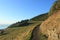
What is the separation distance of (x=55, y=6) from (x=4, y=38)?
20.0 meters

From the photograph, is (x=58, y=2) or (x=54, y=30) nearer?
(x=54, y=30)

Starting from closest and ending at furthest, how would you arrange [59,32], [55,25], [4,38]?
[59,32] < [55,25] < [4,38]

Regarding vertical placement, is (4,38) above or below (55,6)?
below

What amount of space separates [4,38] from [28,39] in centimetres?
1323

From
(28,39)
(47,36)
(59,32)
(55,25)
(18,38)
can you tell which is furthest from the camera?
(18,38)

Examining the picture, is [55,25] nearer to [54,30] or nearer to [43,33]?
[54,30]

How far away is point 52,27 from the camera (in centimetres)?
4278

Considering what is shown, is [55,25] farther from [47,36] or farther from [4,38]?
[4,38]

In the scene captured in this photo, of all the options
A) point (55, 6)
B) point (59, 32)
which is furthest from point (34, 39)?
point (55, 6)

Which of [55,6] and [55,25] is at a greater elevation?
[55,6]

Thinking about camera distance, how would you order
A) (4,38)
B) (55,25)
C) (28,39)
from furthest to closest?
(4,38), (28,39), (55,25)

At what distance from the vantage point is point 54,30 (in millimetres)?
41219

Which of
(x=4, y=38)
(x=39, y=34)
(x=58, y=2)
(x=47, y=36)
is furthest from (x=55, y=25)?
(x=4, y=38)

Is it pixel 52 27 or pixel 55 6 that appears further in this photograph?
pixel 55 6
